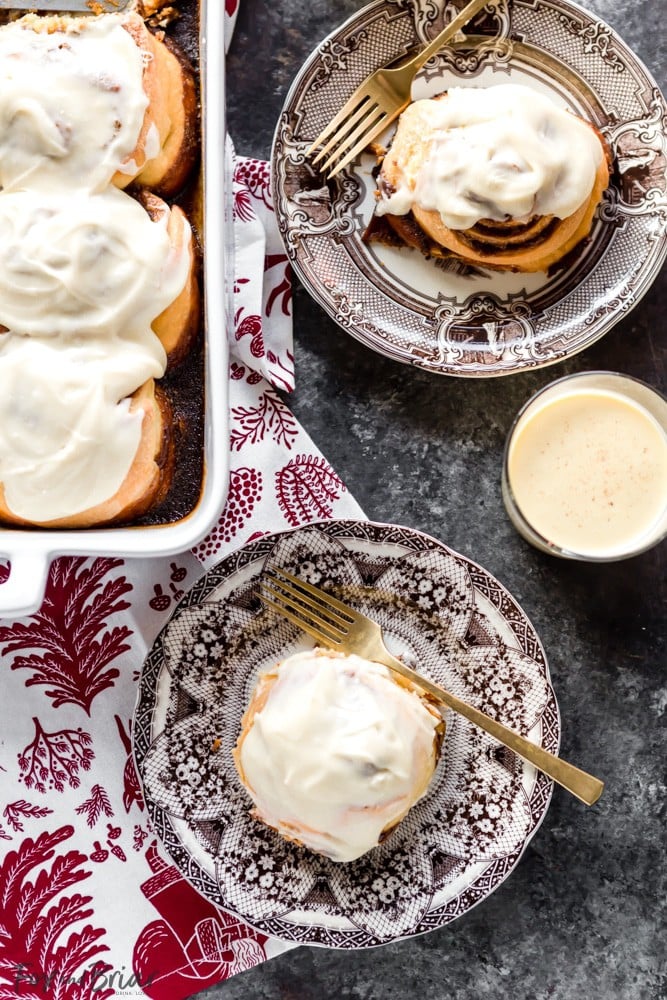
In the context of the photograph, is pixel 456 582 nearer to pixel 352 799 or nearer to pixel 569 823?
pixel 352 799

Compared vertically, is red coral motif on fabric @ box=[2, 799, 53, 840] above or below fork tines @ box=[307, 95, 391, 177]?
below

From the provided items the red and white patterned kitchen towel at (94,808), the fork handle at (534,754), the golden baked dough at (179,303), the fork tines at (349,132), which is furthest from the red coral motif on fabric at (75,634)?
the fork tines at (349,132)

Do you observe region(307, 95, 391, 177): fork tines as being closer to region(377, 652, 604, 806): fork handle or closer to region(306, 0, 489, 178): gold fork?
region(306, 0, 489, 178): gold fork

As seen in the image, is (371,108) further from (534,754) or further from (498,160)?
(534,754)

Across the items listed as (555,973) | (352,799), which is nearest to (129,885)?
(352,799)

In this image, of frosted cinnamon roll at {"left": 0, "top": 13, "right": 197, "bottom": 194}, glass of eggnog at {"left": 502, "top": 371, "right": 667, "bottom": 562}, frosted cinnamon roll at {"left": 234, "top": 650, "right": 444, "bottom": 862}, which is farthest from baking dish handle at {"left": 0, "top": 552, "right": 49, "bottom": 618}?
glass of eggnog at {"left": 502, "top": 371, "right": 667, "bottom": 562}

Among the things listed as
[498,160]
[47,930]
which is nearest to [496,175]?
[498,160]

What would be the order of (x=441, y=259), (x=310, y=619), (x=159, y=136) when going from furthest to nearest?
(x=441, y=259) → (x=310, y=619) → (x=159, y=136)
